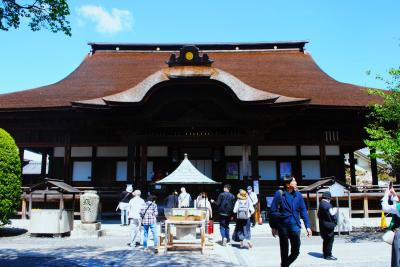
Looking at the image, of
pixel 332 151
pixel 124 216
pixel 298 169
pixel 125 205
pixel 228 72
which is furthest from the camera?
pixel 228 72

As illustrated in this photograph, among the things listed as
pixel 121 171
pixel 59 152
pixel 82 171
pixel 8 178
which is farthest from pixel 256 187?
pixel 59 152

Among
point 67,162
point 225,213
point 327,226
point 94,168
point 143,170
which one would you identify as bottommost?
point 327,226

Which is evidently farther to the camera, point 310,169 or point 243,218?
point 310,169

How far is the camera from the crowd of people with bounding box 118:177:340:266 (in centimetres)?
628

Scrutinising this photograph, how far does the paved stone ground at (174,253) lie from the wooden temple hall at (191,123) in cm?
430

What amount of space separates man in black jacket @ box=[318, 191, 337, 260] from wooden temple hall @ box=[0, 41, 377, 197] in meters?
5.76

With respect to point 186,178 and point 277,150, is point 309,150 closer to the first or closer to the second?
point 277,150

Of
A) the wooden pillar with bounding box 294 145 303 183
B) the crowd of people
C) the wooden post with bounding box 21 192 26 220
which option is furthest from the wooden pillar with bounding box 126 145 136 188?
the wooden pillar with bounding box 294 145 303 183

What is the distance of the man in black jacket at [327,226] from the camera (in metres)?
7.93

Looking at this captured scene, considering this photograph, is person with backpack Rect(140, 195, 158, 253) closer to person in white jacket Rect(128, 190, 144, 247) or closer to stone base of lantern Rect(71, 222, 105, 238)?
person in white jacket Rect(128, 190, 144, 247)

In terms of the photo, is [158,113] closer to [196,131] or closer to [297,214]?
[196,131]

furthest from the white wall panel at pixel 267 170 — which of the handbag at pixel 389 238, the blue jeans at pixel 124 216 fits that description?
the handbag at pixel 389 238

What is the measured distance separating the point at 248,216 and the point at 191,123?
567 centimetres

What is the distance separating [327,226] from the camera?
26.4 feet
